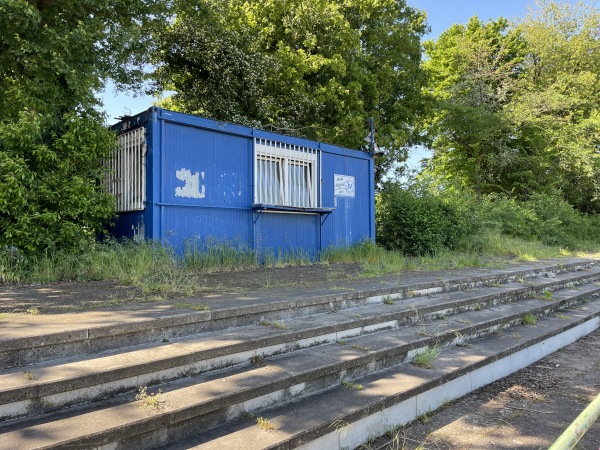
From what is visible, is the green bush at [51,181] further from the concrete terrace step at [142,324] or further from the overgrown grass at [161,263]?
the concrete terrace step at [142,324]

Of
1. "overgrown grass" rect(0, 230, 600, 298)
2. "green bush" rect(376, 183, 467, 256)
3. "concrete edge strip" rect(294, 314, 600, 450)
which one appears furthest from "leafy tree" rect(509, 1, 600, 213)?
"concrete edge strip" rect(294, 314, 600, 450)

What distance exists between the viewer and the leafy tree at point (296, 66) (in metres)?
14.0

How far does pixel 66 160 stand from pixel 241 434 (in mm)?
5496

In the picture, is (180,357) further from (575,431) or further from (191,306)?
(575,431)

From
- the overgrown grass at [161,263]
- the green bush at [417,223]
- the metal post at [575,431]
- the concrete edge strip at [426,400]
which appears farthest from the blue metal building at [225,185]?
the metal post at [575,431]

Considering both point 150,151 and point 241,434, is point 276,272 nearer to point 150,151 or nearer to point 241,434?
point 150,151

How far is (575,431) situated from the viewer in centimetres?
147

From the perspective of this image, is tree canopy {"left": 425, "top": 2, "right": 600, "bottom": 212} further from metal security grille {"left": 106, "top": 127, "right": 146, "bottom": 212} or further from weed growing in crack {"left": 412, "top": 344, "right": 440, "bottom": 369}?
weed growing in crack {"left": 412, "top": 344, "right": 440, "bottom": 369}

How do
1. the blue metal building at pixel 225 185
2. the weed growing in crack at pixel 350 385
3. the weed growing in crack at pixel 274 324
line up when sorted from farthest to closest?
the blue metal building at pixel 225 185, the weed growing in crack at pixel 274 324, the weed growing in crack at pixel 350 385

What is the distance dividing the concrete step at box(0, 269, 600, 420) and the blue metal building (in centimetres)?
364

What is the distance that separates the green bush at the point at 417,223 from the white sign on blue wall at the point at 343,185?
2.36 meters

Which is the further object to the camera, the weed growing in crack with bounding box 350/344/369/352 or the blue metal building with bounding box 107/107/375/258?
the blue metal building with bounding box 107/107/375/258

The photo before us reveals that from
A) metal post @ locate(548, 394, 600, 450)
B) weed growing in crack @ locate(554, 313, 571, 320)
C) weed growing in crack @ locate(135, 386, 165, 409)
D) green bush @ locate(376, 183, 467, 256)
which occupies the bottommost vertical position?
weed growing in crack @ locate(554, 313, 571, 320)

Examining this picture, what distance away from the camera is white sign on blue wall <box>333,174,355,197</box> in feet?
33.2
